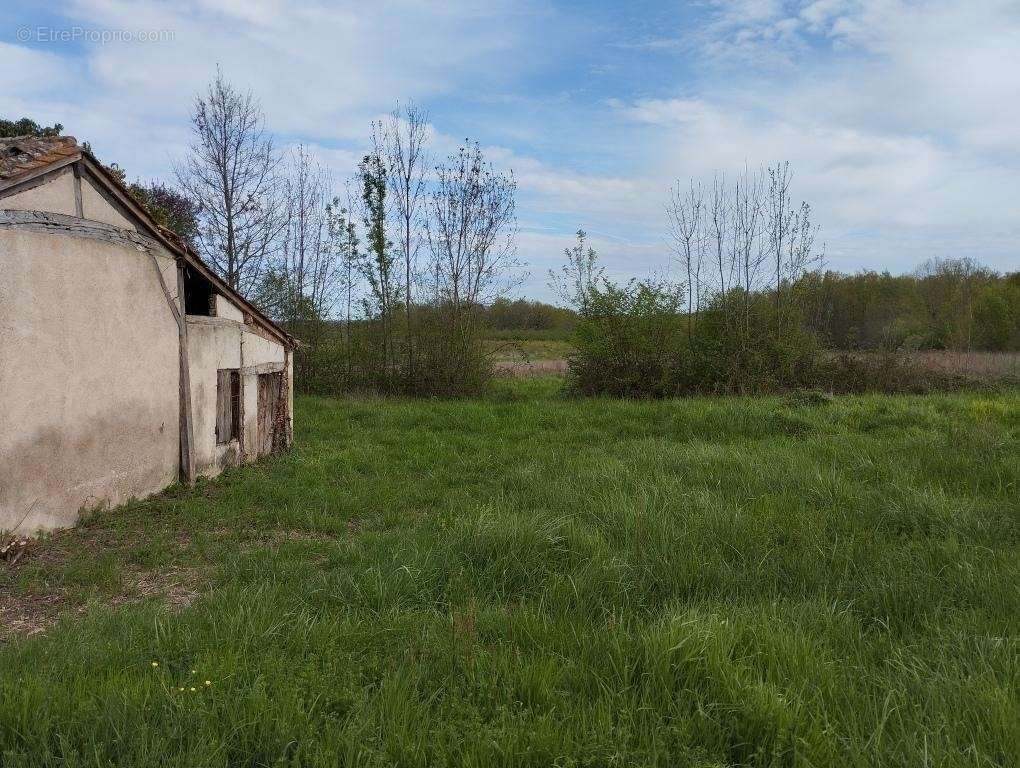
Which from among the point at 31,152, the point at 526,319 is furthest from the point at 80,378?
the point at 526,319

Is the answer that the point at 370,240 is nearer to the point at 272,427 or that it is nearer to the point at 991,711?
the point at 272,427

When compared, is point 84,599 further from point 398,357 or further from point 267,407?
point 398,357

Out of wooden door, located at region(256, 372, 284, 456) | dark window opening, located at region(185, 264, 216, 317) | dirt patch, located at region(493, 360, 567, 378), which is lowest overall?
Result: wooden door, located at region(256, 372, 284, 456)

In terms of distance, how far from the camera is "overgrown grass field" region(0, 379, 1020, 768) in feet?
9.30

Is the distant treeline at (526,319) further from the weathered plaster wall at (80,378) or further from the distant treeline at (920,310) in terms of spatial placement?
the weathered plaster wall at (80,378)

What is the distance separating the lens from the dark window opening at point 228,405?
9328 mm

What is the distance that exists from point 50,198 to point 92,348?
1.57 m

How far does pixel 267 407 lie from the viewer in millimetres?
10930

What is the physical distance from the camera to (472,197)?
1784cm

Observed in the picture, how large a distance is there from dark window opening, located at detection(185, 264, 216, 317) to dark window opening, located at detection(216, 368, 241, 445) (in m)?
0.96

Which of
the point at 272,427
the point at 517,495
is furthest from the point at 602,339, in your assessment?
the point at 517,495

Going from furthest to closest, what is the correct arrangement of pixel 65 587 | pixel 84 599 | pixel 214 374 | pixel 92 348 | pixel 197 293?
1. pixel 197 293
2. pixel 214 374
3. pixel 92 348
4. pixel 65 587
5. pixel 84 599

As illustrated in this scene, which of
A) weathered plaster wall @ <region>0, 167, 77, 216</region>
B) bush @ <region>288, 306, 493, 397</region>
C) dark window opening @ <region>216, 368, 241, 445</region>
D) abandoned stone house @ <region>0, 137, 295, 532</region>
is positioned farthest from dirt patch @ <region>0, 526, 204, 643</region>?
bush @ <region>288, 306, 493, 397</region>

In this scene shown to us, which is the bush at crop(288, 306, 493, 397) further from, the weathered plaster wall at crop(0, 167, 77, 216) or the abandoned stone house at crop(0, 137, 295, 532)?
the weathered plaster wall at crop(0, 167, 77, 216)
